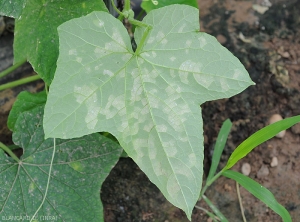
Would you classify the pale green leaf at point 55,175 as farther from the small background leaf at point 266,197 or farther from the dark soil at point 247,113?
the small background leaf at point 266,197

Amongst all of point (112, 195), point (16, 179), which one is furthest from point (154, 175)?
point (112, 195)

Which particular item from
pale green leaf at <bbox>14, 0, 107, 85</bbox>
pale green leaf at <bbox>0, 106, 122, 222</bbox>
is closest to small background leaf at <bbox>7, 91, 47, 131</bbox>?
pale green leaf at <bbox>0, 106, 122, 222</bbox>

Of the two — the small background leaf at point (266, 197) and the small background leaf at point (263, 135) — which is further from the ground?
the small background leaf at point (263, 135)

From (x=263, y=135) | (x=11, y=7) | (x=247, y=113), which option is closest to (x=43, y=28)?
(x=11, y=7)

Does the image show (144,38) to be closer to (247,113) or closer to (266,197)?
(266,197)

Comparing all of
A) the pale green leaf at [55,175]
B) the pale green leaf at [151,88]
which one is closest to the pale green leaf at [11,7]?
the pale green leaf at [151,88]

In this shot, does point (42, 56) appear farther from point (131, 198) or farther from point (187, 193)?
point (131, 198)

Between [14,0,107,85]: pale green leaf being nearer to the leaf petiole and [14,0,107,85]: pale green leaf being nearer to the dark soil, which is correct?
the leaf petiole
